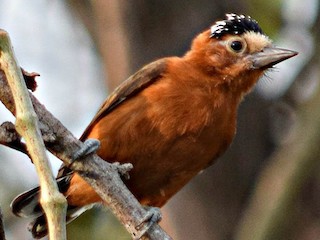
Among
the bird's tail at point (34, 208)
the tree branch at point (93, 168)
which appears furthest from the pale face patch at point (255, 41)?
the tree branch at point (93, 168)

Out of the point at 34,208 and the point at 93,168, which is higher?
the point at 34,208

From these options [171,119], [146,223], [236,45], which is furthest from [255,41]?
[146,223]

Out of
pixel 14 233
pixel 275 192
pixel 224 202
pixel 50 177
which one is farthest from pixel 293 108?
pixel 50 177

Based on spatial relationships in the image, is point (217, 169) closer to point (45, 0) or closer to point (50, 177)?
point (45, 0)

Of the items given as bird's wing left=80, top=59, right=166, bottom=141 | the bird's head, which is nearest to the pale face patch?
the bird's head

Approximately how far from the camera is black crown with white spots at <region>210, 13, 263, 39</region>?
5215 millimetres

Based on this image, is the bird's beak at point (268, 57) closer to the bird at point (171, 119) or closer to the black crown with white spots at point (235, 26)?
the bird at point (171, 119)

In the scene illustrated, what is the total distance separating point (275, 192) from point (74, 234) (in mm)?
1640

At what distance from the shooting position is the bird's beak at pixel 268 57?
196 inches

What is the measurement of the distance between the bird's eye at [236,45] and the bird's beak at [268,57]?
90mm

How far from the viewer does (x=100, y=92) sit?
28.0 ft

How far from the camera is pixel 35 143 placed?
2416 mm

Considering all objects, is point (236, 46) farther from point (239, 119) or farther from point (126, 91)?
point (239, 119)

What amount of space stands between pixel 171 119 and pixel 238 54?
0.77 metres
